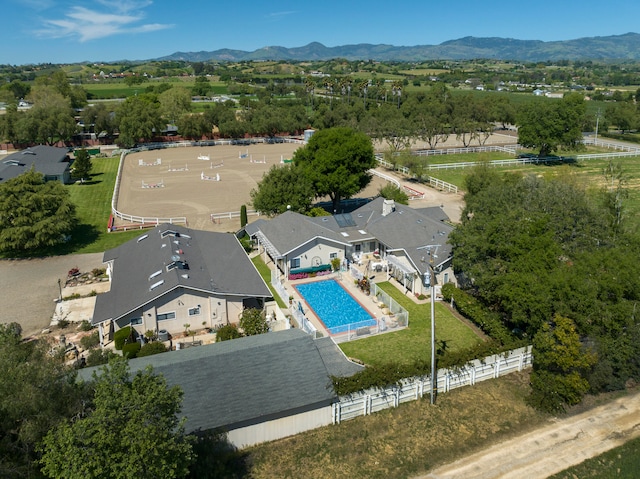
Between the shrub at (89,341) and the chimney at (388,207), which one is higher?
the chimney at (388,207)

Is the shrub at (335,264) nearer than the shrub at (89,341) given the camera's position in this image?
No

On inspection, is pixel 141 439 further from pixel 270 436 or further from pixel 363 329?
pixel 363 329

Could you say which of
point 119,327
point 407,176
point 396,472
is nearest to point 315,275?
point 119,327

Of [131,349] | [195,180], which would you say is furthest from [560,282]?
[195,180]

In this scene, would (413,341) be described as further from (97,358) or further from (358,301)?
(97,358)

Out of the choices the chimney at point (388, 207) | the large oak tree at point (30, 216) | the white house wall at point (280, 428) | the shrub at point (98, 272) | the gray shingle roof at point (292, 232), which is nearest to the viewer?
the white house wall at point (280, 428)

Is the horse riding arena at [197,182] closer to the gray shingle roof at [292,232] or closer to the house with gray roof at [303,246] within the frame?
the gray shingle roof at [292,232]

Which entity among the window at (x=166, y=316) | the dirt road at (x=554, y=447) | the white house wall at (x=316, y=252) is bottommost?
the dirt road at (x=554, y=447)

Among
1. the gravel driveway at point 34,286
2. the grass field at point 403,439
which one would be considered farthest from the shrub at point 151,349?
the grass field at point 403,439
